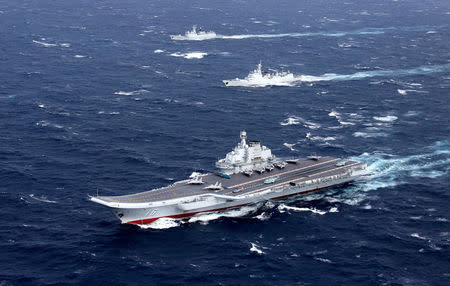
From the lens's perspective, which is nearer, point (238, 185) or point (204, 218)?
point (204, 218)

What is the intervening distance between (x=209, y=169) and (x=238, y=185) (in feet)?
38.7

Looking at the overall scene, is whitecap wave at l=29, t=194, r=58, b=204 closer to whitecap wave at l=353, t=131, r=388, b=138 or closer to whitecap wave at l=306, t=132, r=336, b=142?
whitecap wave at l=306, t=132, r=336, b=142

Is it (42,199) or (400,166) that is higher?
(400,166)

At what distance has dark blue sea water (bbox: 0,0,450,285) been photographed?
87.1 meters

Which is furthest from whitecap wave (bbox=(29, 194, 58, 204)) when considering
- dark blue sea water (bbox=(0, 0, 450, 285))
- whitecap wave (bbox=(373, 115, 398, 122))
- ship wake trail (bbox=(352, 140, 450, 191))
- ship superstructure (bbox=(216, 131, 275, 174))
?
whitecap wave (bbox=(373, 115, 398, 122))

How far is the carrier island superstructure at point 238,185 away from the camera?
331 feet

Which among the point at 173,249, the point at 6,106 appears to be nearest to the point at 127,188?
the point at 173,249

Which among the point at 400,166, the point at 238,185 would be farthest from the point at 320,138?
the point at 238,185

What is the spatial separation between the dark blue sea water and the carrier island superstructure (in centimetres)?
249

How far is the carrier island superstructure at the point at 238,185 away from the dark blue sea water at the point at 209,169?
249cm

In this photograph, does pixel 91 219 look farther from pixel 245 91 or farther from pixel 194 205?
pixel 245 91

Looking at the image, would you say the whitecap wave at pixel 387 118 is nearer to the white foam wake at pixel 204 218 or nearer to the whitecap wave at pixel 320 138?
the whitecap wave at pixel 320 138

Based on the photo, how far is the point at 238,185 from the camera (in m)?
112

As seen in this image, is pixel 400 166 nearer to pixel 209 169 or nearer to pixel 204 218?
pixel 209 169
